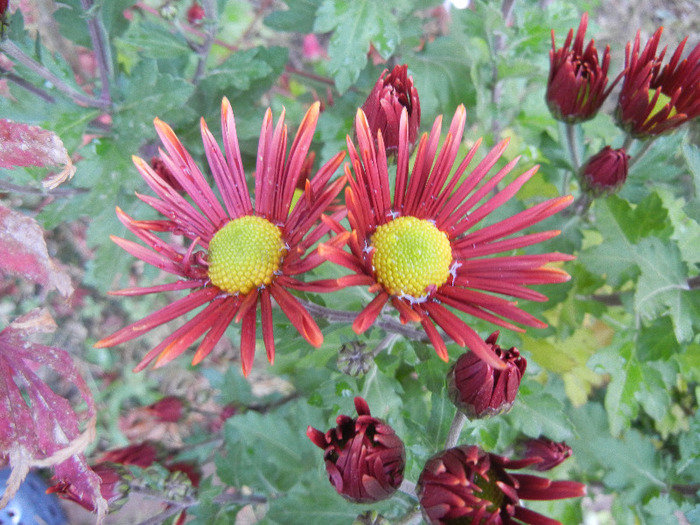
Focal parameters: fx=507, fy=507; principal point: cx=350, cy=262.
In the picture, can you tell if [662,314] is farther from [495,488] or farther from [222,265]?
[222,265]

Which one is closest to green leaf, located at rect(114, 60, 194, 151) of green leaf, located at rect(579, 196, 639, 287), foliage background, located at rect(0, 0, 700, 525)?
A: foliage background, located at rect(0, 0, 700, 525)

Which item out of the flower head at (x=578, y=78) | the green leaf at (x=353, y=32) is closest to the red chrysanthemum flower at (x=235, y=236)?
the green leaf at (x=353, y=32)

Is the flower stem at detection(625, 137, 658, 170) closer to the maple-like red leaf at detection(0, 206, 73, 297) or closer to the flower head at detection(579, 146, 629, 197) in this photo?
the flower head at detection(579, 146, 629, 197)

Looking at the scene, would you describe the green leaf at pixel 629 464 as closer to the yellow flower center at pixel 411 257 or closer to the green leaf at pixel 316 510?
the green leaf at pixel 316 510

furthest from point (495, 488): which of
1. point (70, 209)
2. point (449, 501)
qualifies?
point (70, 209)

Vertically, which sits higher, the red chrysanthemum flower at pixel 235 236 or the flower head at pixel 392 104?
the flower head at pixel 392 104

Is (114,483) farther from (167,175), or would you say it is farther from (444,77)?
(444,77)
